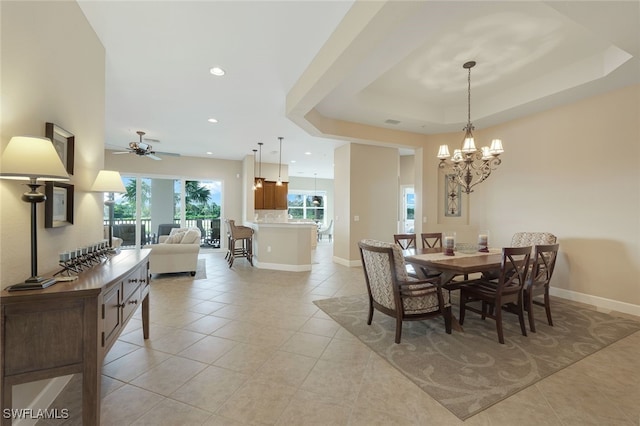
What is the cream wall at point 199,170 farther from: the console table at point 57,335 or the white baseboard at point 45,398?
the console table at point 57,335

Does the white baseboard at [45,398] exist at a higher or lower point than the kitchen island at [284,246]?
lower

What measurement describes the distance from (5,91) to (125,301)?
140 cm

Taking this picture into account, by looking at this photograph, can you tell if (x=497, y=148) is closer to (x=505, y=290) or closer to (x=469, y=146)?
(x=469, y=146)

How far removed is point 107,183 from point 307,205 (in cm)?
1129

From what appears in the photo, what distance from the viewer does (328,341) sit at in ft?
8.80

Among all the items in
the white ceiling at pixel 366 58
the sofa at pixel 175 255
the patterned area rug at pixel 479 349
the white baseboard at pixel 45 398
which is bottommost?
the patterned area rug at pixel 479 349

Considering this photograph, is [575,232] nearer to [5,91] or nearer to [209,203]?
[5,91]

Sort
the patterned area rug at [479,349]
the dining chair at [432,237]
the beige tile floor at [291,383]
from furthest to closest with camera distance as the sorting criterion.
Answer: the dining chair at [432,237] < the patterned area rug at [479,349] < the beige tile floor at [291,383]

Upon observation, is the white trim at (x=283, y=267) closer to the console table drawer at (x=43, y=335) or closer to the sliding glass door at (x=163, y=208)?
A: the sliding glass door at (x=163, y=208)

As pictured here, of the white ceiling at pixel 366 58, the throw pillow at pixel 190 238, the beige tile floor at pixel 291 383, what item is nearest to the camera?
the beige tile floor at pixel 291 383

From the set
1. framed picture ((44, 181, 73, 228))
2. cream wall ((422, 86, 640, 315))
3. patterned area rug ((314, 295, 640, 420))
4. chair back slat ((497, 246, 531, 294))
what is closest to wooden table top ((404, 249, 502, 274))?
chair back slat ((497, 246, 531, 294))

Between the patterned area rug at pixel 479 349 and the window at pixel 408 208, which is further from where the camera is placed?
the window at pixel 408 208

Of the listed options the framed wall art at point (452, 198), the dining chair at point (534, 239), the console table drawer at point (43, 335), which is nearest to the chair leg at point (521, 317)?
the dining chair at point (534, 239)

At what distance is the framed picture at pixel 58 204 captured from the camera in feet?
5.72
